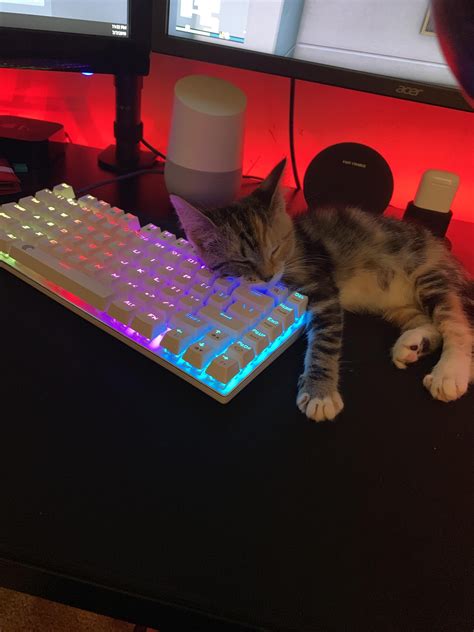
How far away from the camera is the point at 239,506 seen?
0.41m

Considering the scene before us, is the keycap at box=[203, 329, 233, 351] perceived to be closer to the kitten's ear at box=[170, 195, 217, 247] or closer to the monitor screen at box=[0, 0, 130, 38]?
the kitten's ear at box=[170, 195, 217, 247]

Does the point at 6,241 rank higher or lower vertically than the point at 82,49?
lower

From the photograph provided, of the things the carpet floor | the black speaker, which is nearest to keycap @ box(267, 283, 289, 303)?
the black speaker

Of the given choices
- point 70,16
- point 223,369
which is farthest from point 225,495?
point 70,16

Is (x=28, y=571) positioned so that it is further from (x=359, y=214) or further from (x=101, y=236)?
(x=359, y=214)

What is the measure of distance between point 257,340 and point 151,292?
6.1 inches

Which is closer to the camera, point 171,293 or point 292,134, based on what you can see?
point 171,293

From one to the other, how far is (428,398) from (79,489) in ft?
1.29

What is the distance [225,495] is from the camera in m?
0.42

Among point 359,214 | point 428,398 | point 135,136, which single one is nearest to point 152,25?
point 135,136

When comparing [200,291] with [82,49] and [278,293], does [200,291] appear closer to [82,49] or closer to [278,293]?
[278,293]

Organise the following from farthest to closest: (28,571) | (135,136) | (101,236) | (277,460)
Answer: (135,136)
(101,236)
(277,460)
(28,571)

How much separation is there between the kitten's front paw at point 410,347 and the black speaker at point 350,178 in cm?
34

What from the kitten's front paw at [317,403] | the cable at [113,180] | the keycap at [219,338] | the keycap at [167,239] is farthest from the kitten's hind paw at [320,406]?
the cable at [113,180]
